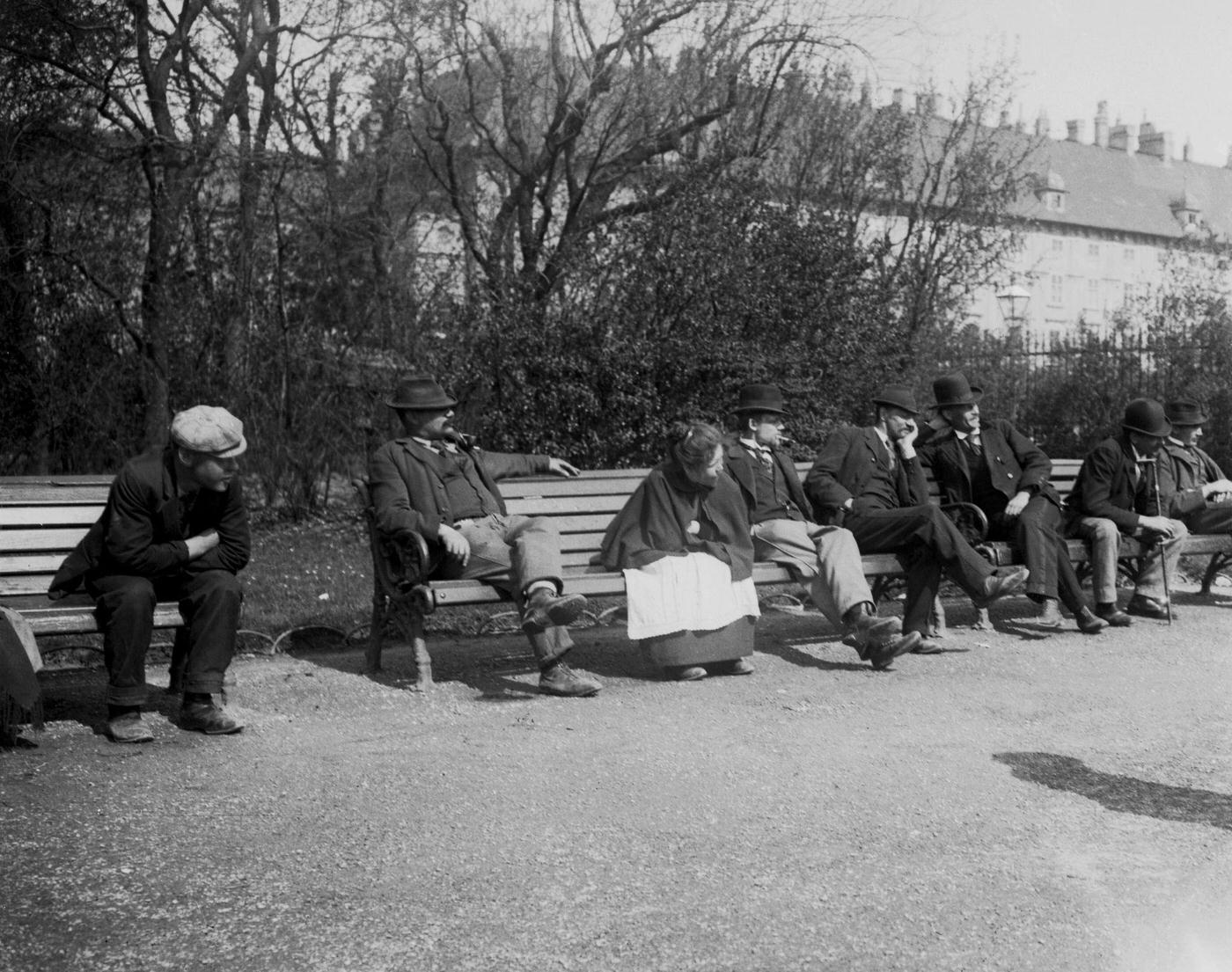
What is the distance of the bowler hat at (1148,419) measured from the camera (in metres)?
9.54

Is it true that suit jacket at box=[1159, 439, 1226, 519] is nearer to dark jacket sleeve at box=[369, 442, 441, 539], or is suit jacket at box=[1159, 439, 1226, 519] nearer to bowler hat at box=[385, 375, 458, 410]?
bowler hat at box=[385, 375, 458, 410]

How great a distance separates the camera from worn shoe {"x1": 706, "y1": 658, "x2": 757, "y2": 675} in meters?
7.57

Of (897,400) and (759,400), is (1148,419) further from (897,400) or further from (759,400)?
(759,400)

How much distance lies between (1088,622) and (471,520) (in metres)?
3.64

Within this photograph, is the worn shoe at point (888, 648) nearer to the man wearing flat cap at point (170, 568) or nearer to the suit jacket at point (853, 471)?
the suit jacket at point (853, 471)

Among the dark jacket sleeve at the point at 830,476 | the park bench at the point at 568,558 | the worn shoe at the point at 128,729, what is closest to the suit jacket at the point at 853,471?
the dark jacket sleeve at the point at 830,476

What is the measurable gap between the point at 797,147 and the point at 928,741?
12.4 m

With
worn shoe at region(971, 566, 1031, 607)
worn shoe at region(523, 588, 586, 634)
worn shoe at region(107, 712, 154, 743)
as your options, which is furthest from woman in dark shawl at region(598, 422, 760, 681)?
worn shoe at region(107, 712, 154, 743)

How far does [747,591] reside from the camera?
760 cm

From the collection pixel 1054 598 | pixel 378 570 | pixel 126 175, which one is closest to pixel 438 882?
pixel 378 570

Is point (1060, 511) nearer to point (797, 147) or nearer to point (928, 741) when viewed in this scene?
point (928, 741)

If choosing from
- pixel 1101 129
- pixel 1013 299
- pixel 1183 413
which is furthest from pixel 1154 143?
pixel 1183 413

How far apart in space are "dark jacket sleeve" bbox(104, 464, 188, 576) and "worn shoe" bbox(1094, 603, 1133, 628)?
5.49m

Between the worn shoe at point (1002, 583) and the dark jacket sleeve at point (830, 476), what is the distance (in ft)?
2.95
